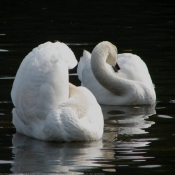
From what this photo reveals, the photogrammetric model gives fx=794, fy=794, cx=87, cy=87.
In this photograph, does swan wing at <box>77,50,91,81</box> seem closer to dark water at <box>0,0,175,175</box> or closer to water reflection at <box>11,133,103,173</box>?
dark water at <box>0,0,175,175</box>

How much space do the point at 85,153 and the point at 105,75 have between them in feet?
11.7

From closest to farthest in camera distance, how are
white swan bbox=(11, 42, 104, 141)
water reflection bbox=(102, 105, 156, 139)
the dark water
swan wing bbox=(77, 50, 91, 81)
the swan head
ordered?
1. the dark water
2. white swan bbox=(11, 42, 104, 141)
3. water reflection bbox=(102, 105, 156, 139)
4. the swan head
5. swan wing bbox=(77, 50, 91, 81)

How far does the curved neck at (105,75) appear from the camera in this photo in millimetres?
11781

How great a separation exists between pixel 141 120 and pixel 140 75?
190 cm

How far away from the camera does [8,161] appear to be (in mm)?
8211

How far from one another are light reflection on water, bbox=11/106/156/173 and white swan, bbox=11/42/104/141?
0.44 ft

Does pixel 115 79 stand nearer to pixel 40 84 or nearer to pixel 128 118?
pixel 128 118

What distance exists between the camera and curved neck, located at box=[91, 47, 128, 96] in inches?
464

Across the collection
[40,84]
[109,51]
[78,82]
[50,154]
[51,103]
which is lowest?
[50,154]

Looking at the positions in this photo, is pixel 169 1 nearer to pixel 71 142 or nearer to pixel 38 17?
pixel 38 17

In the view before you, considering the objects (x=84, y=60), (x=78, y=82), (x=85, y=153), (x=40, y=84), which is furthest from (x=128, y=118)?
(x=84, y=60)

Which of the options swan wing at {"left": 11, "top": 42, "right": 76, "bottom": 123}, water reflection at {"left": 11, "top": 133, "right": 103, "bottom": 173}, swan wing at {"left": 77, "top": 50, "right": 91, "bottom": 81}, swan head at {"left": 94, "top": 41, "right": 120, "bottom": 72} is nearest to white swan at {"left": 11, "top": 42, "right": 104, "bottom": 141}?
swan wing at {"left": 11, "top": 42, "right": 76, "bottom": 123}

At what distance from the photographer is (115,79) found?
12109mm

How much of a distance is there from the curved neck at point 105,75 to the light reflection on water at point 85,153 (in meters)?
1.76
